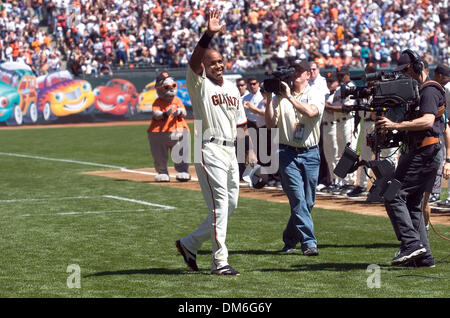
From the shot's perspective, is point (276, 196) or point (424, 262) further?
point (276, 196)

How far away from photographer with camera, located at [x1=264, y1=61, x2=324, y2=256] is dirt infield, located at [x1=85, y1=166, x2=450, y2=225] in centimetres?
306

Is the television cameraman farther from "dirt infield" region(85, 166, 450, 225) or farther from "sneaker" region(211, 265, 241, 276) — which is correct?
"dirt infield" region(85, 166, 450, 225)

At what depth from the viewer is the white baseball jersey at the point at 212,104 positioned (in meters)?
8.16

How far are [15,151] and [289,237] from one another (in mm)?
16366

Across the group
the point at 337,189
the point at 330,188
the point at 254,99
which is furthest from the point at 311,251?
the point at 254,99

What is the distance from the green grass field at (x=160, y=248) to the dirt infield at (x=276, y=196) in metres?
0.47

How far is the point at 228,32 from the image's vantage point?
41750 mm

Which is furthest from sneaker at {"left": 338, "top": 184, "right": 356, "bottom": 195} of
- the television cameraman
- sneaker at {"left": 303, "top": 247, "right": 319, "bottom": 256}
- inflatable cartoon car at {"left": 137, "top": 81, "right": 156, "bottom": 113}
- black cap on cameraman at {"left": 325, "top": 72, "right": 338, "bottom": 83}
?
inflatable cartoon car at {"left": 137, "top": 81, "right": 156, "bottom": 113}

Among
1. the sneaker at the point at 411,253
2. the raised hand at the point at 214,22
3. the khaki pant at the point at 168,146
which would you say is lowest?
the khaki pant at the point at 168,146

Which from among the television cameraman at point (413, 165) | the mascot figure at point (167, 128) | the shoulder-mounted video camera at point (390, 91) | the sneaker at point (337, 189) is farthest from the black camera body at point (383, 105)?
the mascot figure at point (167, 128)

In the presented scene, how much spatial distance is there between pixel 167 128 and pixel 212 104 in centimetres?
896

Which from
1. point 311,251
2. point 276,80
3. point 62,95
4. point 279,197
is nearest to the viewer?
point 276,80

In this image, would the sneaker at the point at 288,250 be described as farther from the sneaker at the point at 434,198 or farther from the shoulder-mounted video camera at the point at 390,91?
the sneaker at the point at 434,198

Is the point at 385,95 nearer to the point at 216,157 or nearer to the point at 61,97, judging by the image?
the point at 216,157
